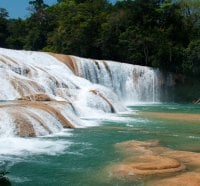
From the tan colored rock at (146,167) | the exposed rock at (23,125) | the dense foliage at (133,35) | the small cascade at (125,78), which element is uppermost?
the dense foliage at (133,35)

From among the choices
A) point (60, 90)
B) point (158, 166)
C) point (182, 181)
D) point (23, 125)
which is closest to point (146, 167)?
point (158, 166)

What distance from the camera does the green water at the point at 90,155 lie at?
36.1 ft

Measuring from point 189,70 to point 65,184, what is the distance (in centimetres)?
3748

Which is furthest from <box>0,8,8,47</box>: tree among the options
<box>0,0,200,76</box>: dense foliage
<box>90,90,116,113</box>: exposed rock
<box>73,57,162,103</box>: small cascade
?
<box>90,90,116,113</box>: exposed rock

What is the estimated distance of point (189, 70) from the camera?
46.7 metres

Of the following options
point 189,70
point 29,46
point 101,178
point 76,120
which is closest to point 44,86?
point 76,120

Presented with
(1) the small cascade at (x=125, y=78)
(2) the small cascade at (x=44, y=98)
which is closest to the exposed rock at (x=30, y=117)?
(2) the small cascade at (x=44, y=98)

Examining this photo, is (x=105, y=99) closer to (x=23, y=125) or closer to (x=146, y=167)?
(x=23, y=125)

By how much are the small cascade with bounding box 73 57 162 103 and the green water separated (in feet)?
53.6

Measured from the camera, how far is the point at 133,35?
48750 mm

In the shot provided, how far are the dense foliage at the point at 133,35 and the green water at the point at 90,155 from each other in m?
25.3

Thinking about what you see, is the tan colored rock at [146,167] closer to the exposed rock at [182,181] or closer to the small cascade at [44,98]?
the exposed rock at [182,181]

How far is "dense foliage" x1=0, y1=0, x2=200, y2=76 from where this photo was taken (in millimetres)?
47250

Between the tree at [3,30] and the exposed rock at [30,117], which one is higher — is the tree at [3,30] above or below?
A: above
